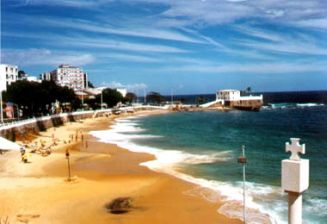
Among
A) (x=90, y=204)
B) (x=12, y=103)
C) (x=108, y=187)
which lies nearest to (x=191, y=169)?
(x=108, y=187)

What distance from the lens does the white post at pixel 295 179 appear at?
5.27 meters

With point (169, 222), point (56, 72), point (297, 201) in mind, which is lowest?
point (169, 222)

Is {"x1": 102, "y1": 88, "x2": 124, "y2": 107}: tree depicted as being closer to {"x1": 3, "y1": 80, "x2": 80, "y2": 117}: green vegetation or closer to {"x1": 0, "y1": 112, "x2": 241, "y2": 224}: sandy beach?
{"x1": 3, "y1": 80, "x2": 80, "y2": 117}: green vegetation

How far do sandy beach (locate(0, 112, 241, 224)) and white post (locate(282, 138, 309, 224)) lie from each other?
12.5 meters

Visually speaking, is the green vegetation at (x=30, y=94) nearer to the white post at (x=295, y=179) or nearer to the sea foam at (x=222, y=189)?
the sea foam at (x=222, y=189)

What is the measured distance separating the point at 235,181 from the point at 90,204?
29.7 ft

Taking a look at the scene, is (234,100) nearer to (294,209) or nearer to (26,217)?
(26,217)

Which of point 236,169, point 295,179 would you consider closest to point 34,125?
point 236,169

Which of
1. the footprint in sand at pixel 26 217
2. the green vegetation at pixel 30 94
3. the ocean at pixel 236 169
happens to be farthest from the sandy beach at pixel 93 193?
the green vegetation at pixel 30 94

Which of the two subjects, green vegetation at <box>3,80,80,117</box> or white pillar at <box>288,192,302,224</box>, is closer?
white pillar at <box>288,192,302,224</box>

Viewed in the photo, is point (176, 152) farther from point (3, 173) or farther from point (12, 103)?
point (12, 103)

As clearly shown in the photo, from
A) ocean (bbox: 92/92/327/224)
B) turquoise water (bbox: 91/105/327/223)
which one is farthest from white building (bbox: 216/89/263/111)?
ocean (bbox: 92/92/327/224)

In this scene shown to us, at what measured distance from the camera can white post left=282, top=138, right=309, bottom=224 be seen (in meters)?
5.27

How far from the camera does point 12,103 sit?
2571 inches
